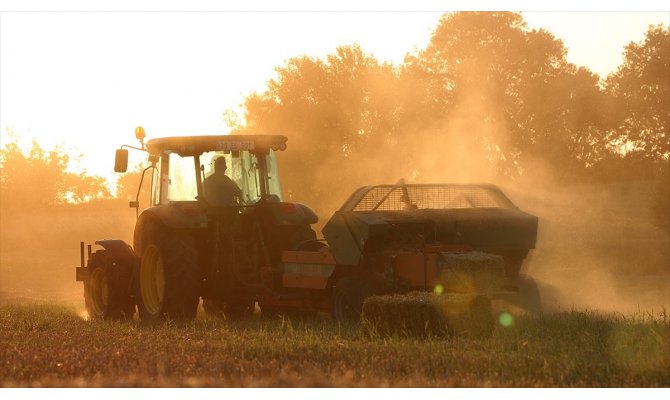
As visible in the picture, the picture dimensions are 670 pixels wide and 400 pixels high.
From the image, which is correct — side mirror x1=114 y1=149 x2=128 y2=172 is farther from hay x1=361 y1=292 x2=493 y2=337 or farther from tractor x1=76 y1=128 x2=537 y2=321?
hay x1=361 y1=292 x2=493 y2=337

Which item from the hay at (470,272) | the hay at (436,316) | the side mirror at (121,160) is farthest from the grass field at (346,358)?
the side mirror at (121,160)

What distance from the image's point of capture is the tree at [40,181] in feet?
233

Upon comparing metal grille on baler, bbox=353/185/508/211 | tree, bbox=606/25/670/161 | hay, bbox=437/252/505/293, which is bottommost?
hay, bbox=437/252/505/293

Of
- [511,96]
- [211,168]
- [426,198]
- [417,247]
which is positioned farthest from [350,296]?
[511,96]

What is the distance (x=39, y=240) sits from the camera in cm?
5897

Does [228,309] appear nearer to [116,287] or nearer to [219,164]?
[116,287]

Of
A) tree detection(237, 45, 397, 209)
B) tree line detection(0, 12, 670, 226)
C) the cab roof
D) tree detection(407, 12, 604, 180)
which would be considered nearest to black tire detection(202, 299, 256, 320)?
the cab roof

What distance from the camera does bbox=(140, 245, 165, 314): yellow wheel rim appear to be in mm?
15859

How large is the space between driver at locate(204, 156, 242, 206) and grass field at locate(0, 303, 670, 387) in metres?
2.74

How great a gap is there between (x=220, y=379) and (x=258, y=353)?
1612 mm

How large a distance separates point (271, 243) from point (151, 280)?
70.3 inches

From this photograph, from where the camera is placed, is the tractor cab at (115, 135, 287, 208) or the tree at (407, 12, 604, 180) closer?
the tractor cab at (115, 135, 287, 208)

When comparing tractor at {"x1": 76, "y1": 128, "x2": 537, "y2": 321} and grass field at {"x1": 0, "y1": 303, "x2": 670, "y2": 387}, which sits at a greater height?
tractor at {"x1": 76, "y1": 128, "x2": 537, "y2": 321}

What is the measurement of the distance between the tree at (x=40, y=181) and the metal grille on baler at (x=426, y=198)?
5741 cm
